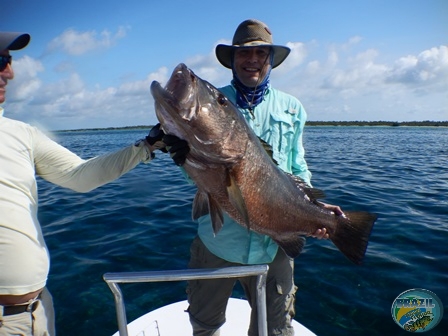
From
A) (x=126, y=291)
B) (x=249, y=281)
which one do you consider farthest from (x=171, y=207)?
(x=249, y=281)

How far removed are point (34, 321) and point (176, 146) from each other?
63.9 inches

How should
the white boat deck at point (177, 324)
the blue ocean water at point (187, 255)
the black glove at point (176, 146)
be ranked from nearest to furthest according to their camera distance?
the black glove at point (176, 146) → the white boat deck at point (177, 324) → the blue ocean water at point (187, 255)

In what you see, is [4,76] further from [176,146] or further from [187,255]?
[187,255]

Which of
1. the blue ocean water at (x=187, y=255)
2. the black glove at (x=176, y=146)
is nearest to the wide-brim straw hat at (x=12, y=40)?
the black glove at (x=176, y=146)

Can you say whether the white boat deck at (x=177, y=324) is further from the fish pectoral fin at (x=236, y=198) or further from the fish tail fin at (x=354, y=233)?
the fish pectoral fin at (x=236, y=198)

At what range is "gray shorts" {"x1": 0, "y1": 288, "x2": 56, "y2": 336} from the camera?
2.07m

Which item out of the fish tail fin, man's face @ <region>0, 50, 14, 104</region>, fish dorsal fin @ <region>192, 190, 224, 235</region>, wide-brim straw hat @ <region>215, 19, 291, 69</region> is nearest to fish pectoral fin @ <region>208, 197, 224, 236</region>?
fish dorsal fin @ <region>192, 190, 224, 235</region>

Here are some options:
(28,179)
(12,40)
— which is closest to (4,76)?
(12,40)

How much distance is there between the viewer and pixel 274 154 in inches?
117

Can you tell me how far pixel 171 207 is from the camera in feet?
30.1

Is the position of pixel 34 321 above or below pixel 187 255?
above

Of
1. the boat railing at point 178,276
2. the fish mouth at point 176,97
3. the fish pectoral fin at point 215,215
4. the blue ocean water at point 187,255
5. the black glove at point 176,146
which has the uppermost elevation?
the fish mouth at point 176,97

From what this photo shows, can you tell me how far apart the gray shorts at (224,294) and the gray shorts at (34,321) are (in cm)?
118

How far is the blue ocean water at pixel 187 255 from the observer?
461 cm
